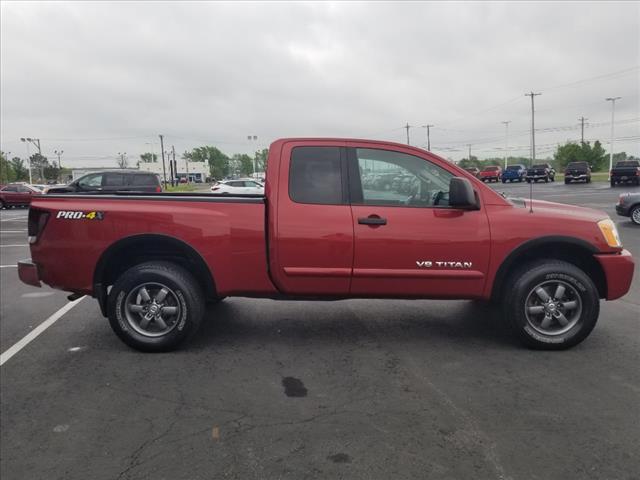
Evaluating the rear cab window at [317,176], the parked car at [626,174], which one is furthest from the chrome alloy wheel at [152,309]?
the parked car at [626,174]

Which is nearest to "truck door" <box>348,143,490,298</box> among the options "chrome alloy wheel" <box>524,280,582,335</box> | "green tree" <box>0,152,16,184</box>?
"chrome alloy wheel" <box>524,280,582,335</box>

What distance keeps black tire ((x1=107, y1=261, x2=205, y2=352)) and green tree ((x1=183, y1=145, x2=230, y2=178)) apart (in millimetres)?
153160

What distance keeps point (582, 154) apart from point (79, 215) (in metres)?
98.0

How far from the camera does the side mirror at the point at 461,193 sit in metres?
4.13

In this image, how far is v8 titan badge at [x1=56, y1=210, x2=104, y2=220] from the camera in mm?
4426

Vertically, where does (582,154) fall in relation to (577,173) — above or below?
above

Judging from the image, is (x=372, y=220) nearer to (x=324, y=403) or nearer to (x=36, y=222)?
(x=324, y=403)

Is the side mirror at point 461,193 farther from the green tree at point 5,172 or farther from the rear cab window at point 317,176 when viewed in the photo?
the green tree at point 5,172

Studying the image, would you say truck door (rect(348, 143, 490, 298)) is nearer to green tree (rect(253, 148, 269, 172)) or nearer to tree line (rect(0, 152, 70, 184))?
green tree (rect(253, 148, 269, 172))

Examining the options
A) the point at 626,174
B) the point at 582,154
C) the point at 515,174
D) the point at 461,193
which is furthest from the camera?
the point at 582,154

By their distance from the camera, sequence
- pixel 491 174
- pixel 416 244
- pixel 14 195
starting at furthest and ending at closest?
1. pixel 491 174
2. pixel 14 195
3. pixel 416 244

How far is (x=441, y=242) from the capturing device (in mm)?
4273

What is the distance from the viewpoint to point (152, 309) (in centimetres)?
451

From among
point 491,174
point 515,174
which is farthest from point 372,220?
point 491,174
